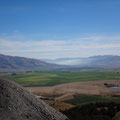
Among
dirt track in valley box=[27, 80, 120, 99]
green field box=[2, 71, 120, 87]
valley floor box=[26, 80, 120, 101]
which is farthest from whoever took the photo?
green field box=[2, 71, 120, 87]

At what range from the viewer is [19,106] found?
15484 millimetres

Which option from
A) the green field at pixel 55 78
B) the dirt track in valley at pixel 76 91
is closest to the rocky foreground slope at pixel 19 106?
the dirt track in valley at pixel 76 91

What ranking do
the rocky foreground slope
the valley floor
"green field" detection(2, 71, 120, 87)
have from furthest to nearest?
1. "green field" detection(2, 71, 120, 87)
2. the valley floor
3. the rocky foreground slope

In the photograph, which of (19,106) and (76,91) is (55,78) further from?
(19,106)

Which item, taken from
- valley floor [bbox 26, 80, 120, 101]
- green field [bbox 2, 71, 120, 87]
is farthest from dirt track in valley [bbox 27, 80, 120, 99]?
green field [bbox 2, 71, 120, 87]

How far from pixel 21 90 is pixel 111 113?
1216 cm

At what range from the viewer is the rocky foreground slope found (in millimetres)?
14586

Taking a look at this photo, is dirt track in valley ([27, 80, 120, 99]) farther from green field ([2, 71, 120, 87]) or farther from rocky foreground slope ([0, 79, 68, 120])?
rocky foreground slope ([0, 79, 68, 120])

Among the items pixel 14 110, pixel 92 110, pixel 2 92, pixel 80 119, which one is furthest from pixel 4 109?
pixel 92 110

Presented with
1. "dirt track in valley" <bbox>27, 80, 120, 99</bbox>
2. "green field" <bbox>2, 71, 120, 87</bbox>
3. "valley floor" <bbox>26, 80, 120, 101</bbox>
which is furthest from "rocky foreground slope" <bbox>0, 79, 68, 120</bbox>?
"green field" <bbox>2, 71, 120, 87</bbox>

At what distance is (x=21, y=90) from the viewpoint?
17734mm

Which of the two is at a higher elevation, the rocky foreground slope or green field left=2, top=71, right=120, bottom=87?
the rocky foreground slope

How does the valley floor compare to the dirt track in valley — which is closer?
the valley floor

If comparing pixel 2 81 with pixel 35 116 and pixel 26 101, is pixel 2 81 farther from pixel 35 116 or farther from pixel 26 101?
pixel 35 116
